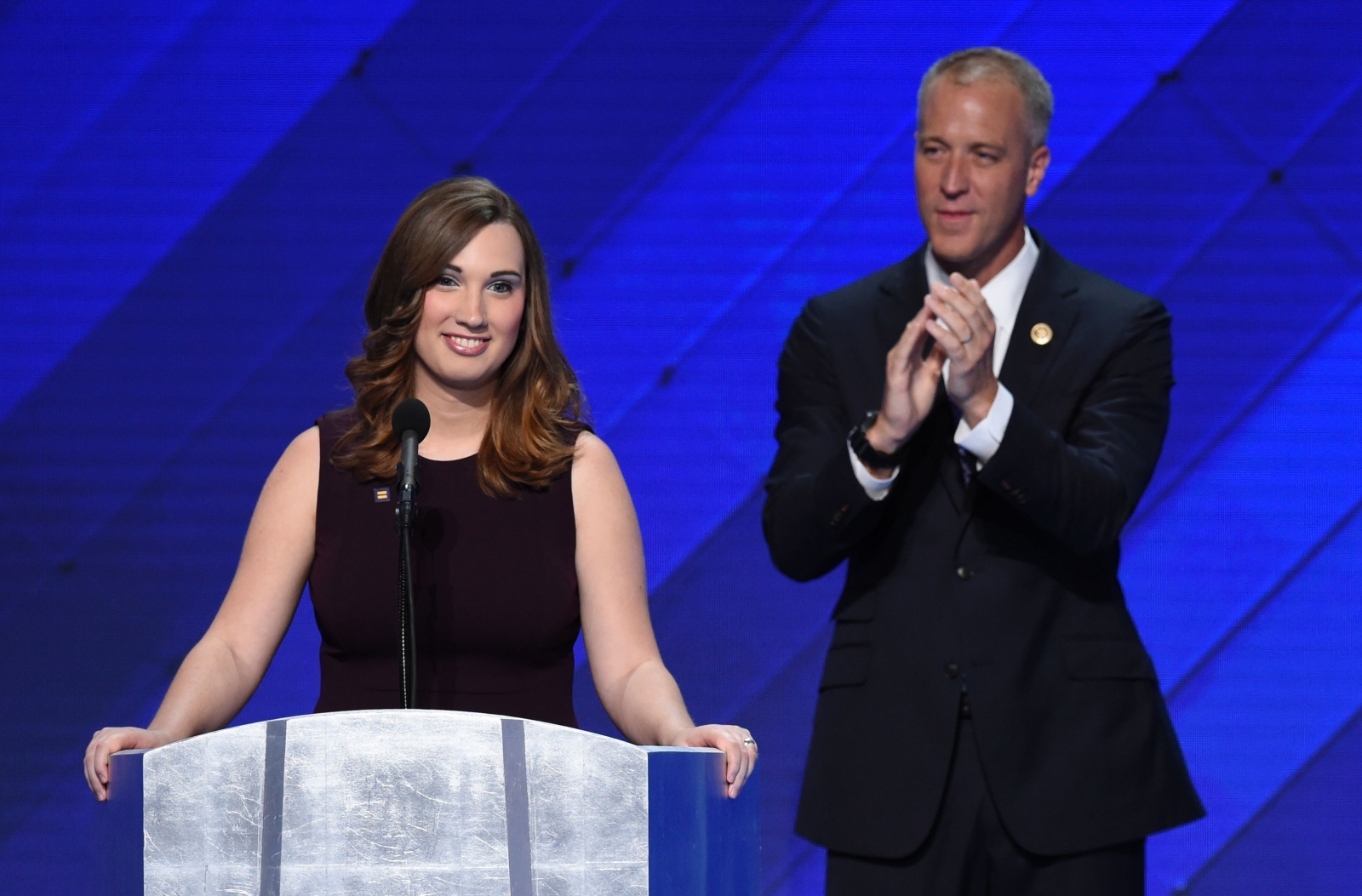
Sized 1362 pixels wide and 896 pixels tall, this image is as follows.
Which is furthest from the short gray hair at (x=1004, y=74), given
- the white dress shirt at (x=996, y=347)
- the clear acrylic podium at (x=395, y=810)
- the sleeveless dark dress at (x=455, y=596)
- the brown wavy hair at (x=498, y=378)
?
the clear acrylic podium at (x=395, y=810)

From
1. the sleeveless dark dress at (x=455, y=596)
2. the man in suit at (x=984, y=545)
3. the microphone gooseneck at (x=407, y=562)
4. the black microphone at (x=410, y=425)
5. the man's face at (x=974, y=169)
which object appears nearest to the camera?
the microphone gooseneck at (x=407, y=562)

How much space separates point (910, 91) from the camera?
12.2ft

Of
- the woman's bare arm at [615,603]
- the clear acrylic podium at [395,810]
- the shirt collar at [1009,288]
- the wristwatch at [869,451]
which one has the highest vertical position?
the shirt collar at [1009,288]

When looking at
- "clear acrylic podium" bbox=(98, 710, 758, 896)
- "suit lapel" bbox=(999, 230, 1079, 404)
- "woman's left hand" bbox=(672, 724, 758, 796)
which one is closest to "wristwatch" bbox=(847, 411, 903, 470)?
"suit lapel" bbox=(999, 230, 1079, 404)

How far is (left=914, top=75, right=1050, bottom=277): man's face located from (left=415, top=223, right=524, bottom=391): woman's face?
2.09 ft

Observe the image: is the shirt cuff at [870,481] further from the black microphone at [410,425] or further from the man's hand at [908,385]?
the black microphone at [410,425]

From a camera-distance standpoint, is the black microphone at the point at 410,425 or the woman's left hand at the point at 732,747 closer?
the woman's left hand at the point at 732,747

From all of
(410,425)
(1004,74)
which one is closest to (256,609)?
(410,425)

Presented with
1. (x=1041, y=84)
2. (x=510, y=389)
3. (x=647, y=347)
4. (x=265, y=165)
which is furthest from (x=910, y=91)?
(x=510, y=389)

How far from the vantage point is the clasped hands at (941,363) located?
7.16 ft

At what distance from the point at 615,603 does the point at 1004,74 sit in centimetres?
100

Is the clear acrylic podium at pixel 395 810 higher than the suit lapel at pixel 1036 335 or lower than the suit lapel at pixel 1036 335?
lower

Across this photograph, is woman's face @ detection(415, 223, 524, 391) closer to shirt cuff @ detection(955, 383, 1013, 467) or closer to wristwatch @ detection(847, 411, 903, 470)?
wristwatch @ detection(847, 411, 903, 470)

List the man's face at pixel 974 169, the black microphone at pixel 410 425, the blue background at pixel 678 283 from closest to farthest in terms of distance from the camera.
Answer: the black microphone at pixel 410 425, the man's face at pixel 974 169, the blue background at pixel 678 283
